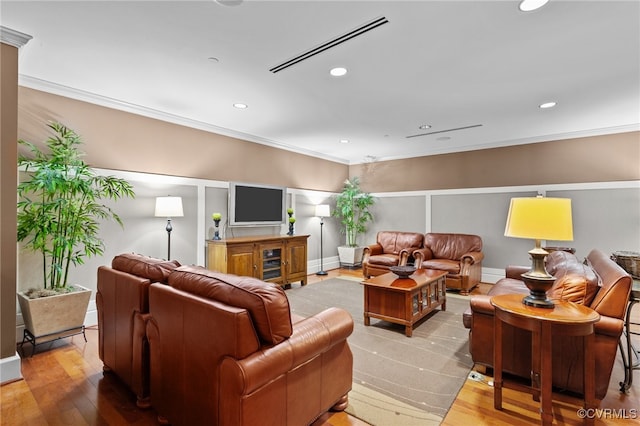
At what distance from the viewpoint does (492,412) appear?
6.49 ft

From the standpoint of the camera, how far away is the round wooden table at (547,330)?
1707 millimetres

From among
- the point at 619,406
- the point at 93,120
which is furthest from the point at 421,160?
the point at 93,120

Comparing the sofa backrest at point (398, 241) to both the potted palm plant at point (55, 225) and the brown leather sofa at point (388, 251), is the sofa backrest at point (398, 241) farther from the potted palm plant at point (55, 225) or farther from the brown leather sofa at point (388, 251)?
the potted palm plant at point (55, 225)

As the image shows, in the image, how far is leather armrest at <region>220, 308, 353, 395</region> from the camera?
4.31 ft

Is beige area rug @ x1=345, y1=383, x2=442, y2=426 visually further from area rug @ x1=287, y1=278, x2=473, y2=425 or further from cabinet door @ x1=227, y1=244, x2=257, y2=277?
cabinet door @ x1=227, y1=244, x2=257, y2=277

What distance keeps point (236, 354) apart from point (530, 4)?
8.68ft

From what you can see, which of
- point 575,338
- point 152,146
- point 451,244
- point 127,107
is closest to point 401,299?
point 575,338

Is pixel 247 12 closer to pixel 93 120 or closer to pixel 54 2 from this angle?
pixel 54 2

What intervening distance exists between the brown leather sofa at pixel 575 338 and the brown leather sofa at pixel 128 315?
2297 millimetres

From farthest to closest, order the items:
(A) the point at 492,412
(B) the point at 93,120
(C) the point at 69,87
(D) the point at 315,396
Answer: (B) the point at 93,120 < (C) the point at 69,87 < (A) the point at 492,412 < (D) the point at 315,396

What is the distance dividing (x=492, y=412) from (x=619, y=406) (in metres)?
0.87

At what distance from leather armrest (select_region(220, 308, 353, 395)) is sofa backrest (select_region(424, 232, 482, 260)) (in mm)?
4152

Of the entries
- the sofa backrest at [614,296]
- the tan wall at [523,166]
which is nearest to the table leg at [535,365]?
the sofa backrest at [614,296]

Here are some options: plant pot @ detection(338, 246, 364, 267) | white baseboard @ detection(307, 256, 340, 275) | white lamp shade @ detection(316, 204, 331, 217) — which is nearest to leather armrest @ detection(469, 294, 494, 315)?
white lamp shade @ detection(316, 204, 331, 217)
